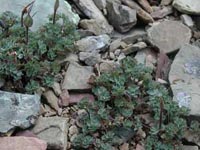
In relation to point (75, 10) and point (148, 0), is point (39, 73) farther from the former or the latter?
point (148, 0)

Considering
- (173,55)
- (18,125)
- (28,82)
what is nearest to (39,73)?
(28,82)

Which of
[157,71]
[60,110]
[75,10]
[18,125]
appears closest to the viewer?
[18,125]

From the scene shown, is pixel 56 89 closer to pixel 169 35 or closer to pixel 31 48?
pixel 31 48

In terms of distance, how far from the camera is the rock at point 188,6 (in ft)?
11.8

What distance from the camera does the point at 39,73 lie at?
3.04 m

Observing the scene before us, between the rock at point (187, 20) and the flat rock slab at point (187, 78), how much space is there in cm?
26

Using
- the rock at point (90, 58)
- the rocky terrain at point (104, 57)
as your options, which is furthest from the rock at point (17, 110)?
the rock at point (90, 58)

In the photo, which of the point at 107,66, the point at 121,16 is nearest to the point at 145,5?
the point at 121,16

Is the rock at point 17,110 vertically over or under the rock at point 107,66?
under

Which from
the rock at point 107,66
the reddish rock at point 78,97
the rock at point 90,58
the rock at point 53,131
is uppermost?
the rock at point 90,58

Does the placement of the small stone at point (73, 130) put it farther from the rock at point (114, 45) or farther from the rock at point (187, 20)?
the rock at point (187, 20)

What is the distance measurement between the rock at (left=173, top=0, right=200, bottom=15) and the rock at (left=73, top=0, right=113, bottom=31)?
446mm

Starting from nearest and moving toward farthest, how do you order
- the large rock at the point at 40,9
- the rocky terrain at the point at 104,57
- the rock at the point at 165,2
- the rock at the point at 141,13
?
the rocky terrain at the point at 104,57 < the large rock at the point at 40,9 < the rock at the point at 141,13 < the rock at the point at 165,2

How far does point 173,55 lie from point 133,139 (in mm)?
664
